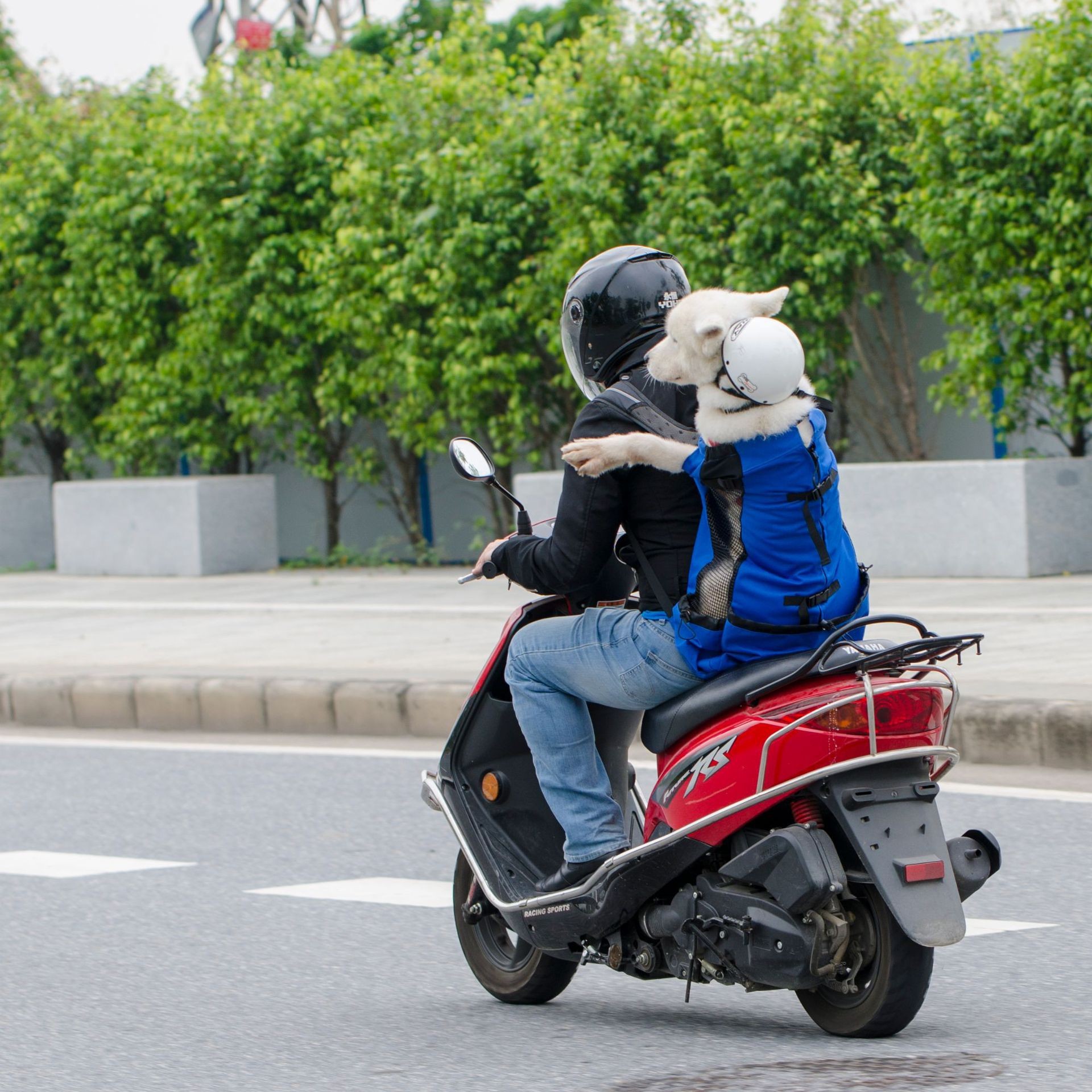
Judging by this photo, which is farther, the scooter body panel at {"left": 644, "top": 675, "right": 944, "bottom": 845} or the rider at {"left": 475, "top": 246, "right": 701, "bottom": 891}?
the rider at {"left": 475, "top": 246, "right": 701, "bottom": 891}

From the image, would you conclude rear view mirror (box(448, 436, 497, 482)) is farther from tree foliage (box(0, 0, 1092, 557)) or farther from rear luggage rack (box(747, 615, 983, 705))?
tree foliage (box(0, 0, 1092, 557))

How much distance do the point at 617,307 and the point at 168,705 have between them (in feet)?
20.6

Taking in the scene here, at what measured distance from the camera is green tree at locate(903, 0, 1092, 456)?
1261 centimetres

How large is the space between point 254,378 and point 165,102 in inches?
111

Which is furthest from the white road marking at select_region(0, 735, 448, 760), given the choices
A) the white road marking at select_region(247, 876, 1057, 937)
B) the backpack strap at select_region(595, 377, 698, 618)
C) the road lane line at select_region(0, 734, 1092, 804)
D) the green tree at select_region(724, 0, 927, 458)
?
the green tree at select_region(724, 0, 927, 458)

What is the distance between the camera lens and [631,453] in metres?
4.16

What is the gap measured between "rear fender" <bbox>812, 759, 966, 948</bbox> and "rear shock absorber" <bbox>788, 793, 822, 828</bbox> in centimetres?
5

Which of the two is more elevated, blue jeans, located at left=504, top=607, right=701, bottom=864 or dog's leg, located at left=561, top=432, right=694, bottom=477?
dog's leg, located at left=561, top=432, right=694, bottom=477

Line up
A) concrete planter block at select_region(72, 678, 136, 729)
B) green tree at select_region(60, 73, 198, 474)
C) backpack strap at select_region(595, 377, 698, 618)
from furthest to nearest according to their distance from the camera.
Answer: green tree at select_region(60, 73, 198, 474) < concrete planter block at select_region(72, 678, 136, 729) < backpack strap at select_region(595, 377, 698, 618)

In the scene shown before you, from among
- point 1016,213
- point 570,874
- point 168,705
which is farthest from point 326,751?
point 1016,213

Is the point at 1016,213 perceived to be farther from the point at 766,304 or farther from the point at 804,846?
the point at 804,846

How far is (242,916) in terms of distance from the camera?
6027mm

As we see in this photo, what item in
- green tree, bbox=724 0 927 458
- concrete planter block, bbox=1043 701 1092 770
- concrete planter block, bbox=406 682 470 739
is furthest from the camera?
green tree, bbox=724 0 927 458

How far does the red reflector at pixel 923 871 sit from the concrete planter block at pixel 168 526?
13.9 m
